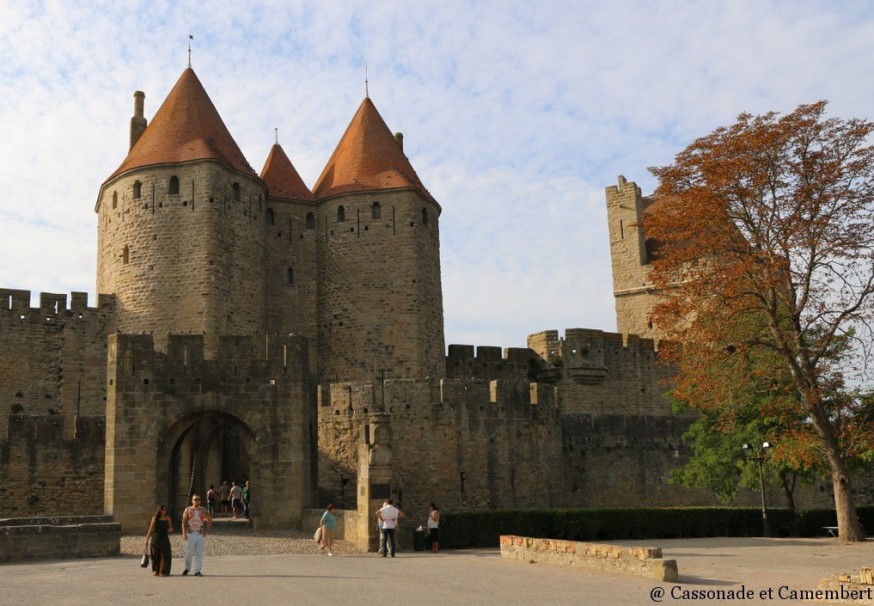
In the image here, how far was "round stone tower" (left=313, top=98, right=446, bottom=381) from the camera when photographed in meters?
30.9

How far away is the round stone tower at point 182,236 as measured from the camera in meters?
28.6

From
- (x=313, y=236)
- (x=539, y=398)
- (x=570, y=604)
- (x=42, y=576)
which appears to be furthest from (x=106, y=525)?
(x=313, y=236)

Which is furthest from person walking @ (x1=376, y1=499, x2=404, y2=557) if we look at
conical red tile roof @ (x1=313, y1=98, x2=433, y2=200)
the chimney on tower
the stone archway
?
the chimney on tower

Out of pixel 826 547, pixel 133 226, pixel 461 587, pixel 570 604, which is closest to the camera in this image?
pixel 570 604

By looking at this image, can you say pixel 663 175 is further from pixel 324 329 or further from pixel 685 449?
pixel 324 329

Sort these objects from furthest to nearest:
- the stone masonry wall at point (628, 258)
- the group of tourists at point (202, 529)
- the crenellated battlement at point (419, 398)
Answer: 1. the stone masonry wall at point (628, 258)
2. the crenellated battlement at point (419, 398)
3. the group of tourists at point (202, 529)

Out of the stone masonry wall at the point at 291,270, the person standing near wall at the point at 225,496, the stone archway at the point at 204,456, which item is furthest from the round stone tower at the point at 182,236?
the person standing near wall at the point at 225,496

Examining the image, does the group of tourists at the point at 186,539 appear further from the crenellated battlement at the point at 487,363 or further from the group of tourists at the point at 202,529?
the crenellated battlement at the point at 487,363

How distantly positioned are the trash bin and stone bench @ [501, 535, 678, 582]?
267 centimetres

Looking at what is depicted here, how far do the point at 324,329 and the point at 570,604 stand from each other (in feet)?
72.8

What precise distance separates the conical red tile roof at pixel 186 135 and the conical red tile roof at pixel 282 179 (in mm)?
1855

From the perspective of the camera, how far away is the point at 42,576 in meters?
→ 13.6

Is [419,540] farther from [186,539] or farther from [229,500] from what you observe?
[229,500]

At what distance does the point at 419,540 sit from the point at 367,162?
17704 millimetres
